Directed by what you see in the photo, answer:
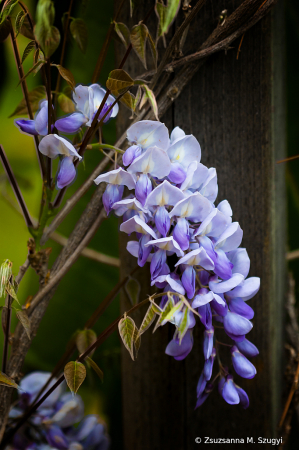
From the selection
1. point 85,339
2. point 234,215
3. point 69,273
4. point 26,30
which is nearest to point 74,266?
point 69,273

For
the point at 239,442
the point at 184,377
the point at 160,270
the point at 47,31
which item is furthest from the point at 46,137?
the point at 239,442

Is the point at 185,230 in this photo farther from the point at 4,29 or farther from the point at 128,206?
the point at 4,29

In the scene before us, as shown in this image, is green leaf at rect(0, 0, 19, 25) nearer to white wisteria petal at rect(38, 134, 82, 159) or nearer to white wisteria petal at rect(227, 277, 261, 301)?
white wisteria petal at rect(38, 134, 82, 159)

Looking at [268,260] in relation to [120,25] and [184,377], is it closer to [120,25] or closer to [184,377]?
[184,377]

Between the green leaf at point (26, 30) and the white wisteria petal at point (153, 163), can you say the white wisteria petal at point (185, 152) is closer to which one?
the white wisteria petal at point (153, 163)

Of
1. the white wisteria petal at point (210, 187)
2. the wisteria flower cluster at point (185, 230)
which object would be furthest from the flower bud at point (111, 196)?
the white wisteria petal at point (210, 187)

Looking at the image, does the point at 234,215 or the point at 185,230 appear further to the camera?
the point at 234,215

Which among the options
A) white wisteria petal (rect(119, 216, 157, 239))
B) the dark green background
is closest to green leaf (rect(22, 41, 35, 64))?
white wisteria petal (rect(119, 216, 157, 239))
